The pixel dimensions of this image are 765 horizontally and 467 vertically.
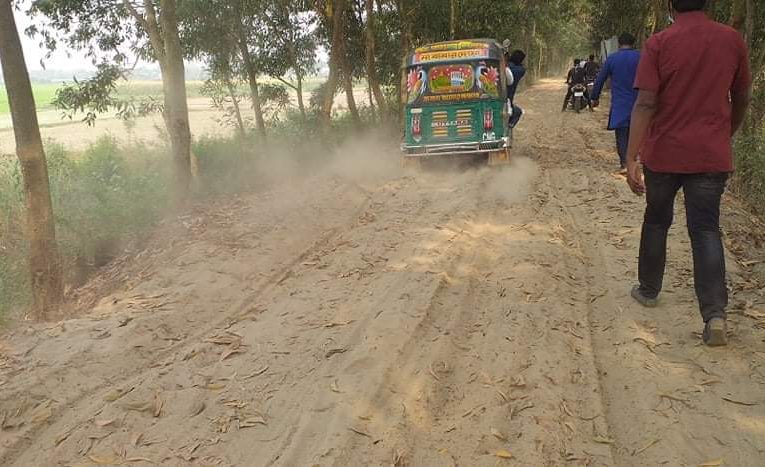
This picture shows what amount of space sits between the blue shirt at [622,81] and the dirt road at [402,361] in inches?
78.1

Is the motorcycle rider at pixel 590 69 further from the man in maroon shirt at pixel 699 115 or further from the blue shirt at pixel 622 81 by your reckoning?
the man in maroon shirt at pixel 699 115

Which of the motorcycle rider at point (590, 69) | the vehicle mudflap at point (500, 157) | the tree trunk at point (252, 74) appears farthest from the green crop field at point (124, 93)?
the motorcycle rider at point (590, 69)

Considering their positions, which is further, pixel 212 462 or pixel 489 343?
pixel 489 343

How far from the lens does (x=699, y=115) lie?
3.67 meters

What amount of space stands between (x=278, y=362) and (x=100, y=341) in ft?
5.18

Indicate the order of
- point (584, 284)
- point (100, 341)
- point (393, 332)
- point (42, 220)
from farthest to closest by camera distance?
point (42, 220) → point (584, 284) → point (100, 341) → point (393, 332)

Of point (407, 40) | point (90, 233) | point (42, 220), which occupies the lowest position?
point (90, 233)

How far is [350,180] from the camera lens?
36.0ft

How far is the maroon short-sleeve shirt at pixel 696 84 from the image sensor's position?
3.57m

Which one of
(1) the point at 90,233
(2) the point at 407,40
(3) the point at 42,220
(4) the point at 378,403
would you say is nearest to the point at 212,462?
(4) the point at 378,403

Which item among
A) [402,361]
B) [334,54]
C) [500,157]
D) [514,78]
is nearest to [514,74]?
[514,78]

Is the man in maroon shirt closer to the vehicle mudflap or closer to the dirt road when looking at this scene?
the dirt road

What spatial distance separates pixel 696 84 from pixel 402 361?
2.60 meters

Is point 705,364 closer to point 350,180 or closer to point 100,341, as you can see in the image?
point 100,341
